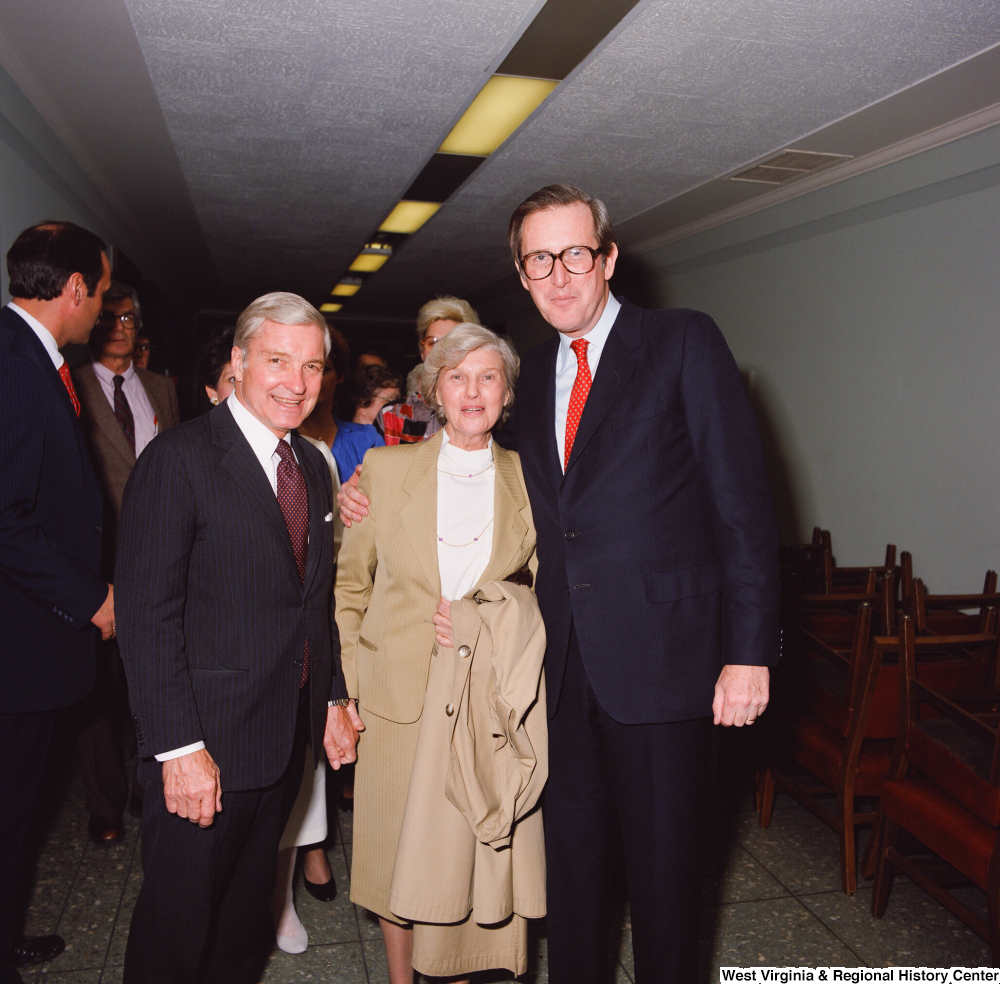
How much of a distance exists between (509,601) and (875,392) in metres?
3.95

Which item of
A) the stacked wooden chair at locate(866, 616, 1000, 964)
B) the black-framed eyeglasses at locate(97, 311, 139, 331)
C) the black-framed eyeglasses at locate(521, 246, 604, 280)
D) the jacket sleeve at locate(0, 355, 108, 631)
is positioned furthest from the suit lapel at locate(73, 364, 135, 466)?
the stacked wooden chair at locate(866, 616, 1000, 964)

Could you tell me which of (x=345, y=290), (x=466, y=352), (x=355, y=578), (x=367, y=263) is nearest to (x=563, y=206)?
(x=466, y=352)

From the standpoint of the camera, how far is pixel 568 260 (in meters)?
1.70

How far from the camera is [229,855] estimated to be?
62.3 inches

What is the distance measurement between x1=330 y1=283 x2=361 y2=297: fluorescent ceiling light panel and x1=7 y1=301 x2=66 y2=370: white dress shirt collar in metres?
7.95

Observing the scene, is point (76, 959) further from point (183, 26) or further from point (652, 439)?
point (183, 26)

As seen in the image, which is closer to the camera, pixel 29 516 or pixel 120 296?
pixel 29 516

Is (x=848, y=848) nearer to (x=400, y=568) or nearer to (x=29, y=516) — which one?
(x=400, y=568)

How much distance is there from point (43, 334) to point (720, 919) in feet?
8.27

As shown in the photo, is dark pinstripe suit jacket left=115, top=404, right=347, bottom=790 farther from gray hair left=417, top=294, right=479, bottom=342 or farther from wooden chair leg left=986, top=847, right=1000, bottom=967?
wooden chair leg left=986, top=847, right=1000, bottom=967

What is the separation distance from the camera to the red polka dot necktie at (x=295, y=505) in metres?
1.62

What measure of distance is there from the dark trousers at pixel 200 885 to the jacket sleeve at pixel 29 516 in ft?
2.01

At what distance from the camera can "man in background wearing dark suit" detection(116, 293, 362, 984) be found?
1452 mm

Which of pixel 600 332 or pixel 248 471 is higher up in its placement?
pixel 600 332
